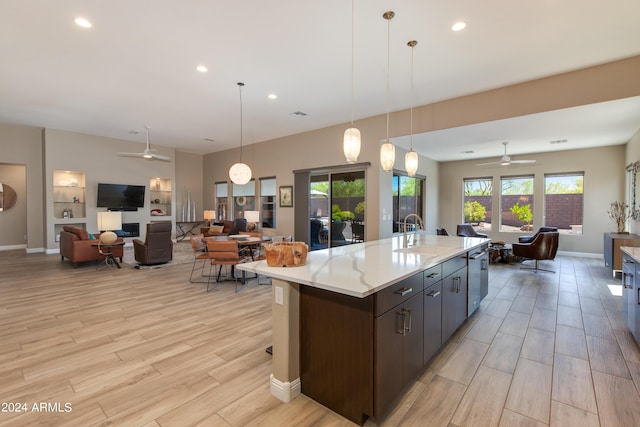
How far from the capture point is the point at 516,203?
28.3ft

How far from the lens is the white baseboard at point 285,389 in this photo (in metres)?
2.01

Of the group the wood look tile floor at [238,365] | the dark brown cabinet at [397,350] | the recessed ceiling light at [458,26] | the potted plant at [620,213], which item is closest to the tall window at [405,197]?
the wood look tile floor at [238,365]

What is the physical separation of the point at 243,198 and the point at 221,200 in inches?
52.0

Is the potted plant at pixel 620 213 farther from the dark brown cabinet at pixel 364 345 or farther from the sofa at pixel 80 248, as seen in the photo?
the sofa at pixel 80 248

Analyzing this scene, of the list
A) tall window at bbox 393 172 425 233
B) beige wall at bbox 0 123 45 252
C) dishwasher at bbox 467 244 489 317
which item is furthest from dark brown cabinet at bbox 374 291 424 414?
beige wall at bbox 0 123 45 252

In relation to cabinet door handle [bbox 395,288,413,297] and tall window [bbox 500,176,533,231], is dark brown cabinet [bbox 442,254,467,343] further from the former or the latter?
tall window [bbox 500,176,533,231]

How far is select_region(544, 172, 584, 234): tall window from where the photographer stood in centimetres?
768

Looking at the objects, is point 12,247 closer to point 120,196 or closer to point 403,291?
point 120,196

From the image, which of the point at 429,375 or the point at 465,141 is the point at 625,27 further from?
the point at 429,375

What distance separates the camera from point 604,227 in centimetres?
732

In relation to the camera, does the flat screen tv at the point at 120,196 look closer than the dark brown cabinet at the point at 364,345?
No

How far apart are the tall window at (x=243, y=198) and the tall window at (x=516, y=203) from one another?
759 cm

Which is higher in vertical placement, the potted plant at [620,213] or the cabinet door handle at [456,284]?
the potted plant at [620,213]

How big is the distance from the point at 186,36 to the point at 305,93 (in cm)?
214
